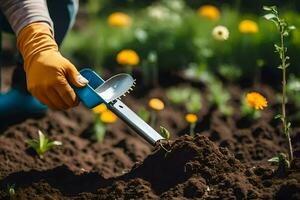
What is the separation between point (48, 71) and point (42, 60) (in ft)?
0.18

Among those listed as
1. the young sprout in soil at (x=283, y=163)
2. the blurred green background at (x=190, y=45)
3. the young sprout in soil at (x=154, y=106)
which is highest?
the blurred green background at (x=190, y=45)

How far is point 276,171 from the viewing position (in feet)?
7.97

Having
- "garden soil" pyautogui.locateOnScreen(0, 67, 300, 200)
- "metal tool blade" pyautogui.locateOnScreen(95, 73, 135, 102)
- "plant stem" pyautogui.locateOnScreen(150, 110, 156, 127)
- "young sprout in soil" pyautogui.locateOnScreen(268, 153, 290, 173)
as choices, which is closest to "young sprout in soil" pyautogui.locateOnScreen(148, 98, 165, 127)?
"plant stem" pyautogui.locateOnScreen(150, 110, 156, 127)

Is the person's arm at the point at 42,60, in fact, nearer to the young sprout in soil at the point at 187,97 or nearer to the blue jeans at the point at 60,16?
the blue jeans at the point at 60,16

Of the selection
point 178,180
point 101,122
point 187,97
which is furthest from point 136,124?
point 187,97

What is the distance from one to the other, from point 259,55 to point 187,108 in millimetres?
730

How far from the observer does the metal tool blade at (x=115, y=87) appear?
8.45ft

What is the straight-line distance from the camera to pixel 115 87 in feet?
8.61

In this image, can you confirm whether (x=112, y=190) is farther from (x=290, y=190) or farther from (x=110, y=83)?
Answer: (x=290, y=190)

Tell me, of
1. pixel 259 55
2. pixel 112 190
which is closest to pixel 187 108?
pixel 259 55

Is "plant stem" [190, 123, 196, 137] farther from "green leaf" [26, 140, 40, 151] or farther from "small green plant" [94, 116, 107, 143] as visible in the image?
"green leaf" [26, 140, 40, 151]

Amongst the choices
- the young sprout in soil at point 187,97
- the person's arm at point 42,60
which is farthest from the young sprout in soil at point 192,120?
the person's arm at point 42,60

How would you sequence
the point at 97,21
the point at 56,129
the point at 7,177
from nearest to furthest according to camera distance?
the point at 7,177
the point at 56,129
the point at 97,21

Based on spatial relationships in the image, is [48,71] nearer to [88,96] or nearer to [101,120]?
[88,96]
